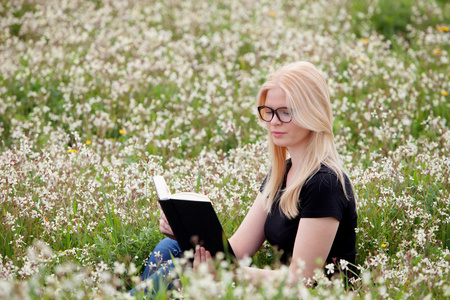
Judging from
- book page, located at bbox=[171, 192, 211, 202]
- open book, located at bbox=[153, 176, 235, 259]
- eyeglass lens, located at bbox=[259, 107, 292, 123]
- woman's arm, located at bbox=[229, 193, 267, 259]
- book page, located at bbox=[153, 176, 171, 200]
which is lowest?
woman's arm, located at bbox=[229, 193, 267, 259]

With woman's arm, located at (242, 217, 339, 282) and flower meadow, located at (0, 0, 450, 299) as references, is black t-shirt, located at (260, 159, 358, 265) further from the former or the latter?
A: flower meadow, located at (0, 0, 450, 299)

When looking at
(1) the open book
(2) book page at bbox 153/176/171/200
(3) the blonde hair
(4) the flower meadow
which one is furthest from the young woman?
(2) book page at bbox 153/176/171/200

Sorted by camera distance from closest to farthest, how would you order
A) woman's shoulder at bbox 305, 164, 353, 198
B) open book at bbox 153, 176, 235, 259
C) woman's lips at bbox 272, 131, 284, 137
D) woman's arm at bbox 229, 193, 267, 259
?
1. open book at bbox 153, 176, 235, 259
2. woman's shoulder at bbox 305, 164, 353, 198
3. woman's lips at bbox 272, 131, 284, 137
4. woman's arm at bbox 229, 193, 267, 259

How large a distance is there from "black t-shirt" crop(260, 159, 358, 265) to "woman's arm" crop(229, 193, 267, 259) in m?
0.10

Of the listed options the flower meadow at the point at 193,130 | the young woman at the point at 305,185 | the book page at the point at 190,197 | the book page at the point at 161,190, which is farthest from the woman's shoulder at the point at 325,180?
the book page at the point at 161,190

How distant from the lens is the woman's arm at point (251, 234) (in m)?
3.60

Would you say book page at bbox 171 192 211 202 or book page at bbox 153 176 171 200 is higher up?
book page at bbox 153 176 171 200

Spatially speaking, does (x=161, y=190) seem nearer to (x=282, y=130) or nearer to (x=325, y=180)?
(x=282, y=130)

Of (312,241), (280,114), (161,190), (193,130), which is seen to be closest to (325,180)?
(312,241)

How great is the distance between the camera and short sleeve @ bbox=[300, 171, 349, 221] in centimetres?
300

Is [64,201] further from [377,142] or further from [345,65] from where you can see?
[345,65]

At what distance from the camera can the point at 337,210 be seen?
302 centimetres

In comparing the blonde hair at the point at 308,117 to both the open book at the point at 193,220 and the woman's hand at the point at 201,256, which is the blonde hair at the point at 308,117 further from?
the woman's hand at the point at 201,256

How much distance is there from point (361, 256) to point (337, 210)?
1.09 m
